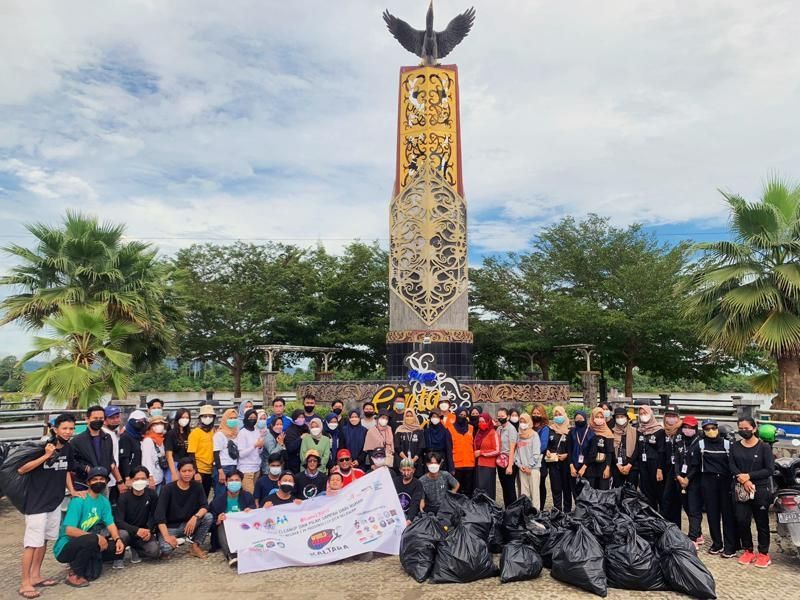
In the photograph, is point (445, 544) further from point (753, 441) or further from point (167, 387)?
point (167, 387)

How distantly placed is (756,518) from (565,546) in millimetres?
2366

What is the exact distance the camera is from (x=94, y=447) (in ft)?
21.6

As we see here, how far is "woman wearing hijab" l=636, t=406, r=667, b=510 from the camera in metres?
7.35

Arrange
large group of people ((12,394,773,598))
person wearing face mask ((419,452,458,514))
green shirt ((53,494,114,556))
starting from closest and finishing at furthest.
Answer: green shirt ((53,494,114,556)) → large group of people ((12,394,773,598)) → person wearing face mask ((419,452,458,514))

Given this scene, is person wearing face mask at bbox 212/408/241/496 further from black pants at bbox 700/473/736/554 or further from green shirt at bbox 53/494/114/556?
black pants at bbox 700/473/736/554

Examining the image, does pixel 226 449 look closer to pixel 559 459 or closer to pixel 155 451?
pixel 155 451

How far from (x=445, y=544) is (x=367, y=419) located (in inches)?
123

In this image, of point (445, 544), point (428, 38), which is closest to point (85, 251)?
point (428, 38)

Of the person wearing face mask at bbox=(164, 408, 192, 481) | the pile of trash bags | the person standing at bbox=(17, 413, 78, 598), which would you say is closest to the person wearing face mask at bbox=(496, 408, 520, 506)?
the pile of trash bags

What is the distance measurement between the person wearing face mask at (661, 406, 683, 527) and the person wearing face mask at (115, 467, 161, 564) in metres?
5.85

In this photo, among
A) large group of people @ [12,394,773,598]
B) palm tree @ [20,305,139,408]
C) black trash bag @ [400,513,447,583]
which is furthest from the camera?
palm tree @ [20,305,139,408]

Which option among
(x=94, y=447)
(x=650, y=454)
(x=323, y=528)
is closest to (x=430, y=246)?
(x=650, y=454)

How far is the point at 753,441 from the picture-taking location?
6344 millimetres

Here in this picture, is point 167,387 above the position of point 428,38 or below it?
below
